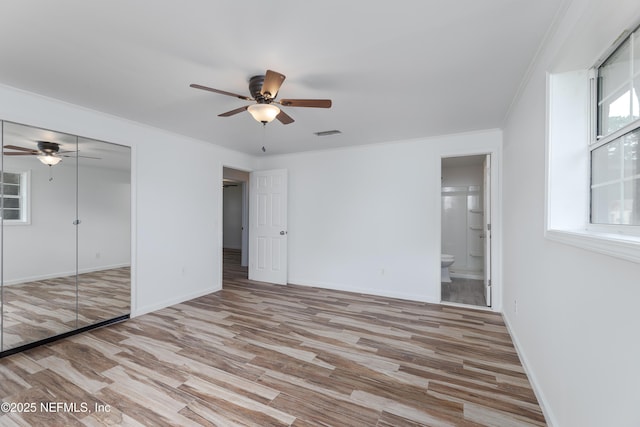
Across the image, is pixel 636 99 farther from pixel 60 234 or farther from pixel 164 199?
pixel 60 234

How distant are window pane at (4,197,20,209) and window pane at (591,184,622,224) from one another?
14.6 feet

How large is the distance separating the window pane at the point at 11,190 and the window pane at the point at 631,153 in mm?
4438

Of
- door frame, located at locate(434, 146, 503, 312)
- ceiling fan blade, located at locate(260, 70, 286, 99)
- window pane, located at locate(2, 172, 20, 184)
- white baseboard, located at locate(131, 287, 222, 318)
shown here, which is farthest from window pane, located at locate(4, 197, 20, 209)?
door frame, located at locate(434, 146, 503, 312)

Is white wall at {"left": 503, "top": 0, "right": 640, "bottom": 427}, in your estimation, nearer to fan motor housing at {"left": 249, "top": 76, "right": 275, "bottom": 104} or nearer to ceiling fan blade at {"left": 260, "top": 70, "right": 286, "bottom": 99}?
ceiling fan blade at {"left": 260, "top": 70, "right": 286, "bottom": 99}

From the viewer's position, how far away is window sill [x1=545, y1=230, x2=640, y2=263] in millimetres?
875

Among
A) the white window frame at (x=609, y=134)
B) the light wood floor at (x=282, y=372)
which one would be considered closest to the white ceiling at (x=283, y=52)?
the white window frame at (x=609, y=134)

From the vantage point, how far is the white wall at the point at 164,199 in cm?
297

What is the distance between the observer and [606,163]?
1.41 meters

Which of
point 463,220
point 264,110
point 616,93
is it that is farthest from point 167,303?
point 463,220

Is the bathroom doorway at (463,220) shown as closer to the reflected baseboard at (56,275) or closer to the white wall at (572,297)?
the white wall at (572,297)

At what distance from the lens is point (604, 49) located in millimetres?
1417

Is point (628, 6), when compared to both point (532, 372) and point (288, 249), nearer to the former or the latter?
point (532, 372)

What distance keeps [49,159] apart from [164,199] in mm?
1234

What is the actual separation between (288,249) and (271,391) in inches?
127
